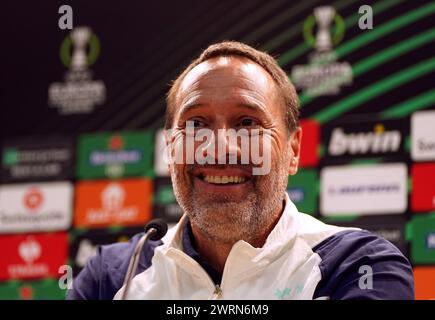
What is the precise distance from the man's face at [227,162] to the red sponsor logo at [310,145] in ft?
4.72

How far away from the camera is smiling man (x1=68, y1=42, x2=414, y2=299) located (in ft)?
6.01

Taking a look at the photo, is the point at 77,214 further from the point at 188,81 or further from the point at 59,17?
the point at 188,81

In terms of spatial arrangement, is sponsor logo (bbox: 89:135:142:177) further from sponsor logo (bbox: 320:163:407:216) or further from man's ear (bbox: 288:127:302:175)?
man's ear (bbox: 288:127:302:175)

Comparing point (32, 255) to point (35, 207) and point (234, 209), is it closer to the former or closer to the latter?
point (35, 207)

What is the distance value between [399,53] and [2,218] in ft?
6.48

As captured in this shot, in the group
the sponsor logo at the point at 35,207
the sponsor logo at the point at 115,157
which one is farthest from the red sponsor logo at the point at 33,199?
the sponsor logo at the point at 115,157

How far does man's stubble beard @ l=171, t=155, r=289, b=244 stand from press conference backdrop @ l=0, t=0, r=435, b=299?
1.42 meters

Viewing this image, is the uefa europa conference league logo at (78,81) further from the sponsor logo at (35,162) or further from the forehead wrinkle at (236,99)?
the forehead wrinkle at (236,99)

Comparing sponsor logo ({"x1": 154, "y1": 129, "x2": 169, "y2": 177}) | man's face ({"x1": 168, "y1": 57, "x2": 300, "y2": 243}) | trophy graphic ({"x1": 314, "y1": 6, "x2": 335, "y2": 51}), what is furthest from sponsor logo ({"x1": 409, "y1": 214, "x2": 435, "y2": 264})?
man's face ({"x1": 168, "y1": 57, "x2": 300, "y2": 243})

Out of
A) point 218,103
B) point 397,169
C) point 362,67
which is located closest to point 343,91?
point 362,67

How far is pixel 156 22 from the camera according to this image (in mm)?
3855

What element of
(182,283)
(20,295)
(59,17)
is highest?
(59,17)

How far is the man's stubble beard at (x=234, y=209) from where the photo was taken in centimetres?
191

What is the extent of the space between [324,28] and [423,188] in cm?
81
